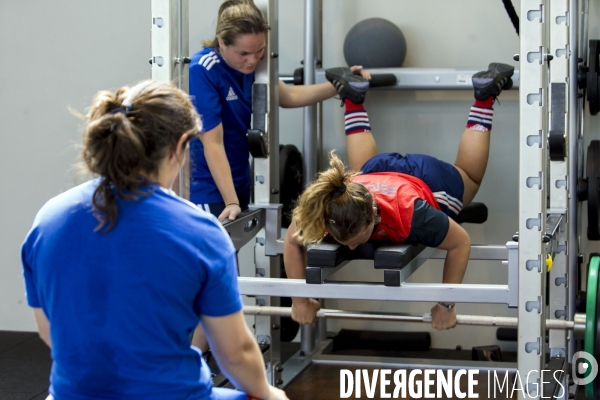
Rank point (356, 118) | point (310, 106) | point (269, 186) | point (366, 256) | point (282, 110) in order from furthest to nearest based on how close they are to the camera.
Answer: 1. point (282, 110)
2. point (310, 106)
3. point (356, 118)
4. point (269, 186)
5. point (366, 256)

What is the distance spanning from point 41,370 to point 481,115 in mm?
2472

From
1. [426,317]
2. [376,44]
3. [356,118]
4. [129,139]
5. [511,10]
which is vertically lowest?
[426,317]

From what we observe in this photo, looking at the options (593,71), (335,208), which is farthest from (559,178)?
(335,208)

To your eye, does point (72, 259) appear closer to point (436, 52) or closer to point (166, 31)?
point (166, 31)

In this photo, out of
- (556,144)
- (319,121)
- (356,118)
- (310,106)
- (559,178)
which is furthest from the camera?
(319,121)

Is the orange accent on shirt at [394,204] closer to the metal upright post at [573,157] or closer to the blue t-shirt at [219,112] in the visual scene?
the blue t-shirt at [219,112]

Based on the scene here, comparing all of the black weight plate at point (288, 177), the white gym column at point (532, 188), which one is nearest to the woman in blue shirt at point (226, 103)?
the black weight plate at point (288, 177)

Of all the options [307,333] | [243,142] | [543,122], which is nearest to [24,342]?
[307,333]

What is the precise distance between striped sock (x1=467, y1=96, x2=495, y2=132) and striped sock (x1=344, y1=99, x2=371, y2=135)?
47cm

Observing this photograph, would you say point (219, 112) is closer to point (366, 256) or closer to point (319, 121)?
point (366, 256)

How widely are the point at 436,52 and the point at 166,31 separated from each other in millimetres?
1877

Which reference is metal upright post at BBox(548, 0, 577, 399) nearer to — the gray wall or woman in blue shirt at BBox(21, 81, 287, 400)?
the gray wall

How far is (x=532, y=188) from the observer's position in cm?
226

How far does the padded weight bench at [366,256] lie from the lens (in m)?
2.52
